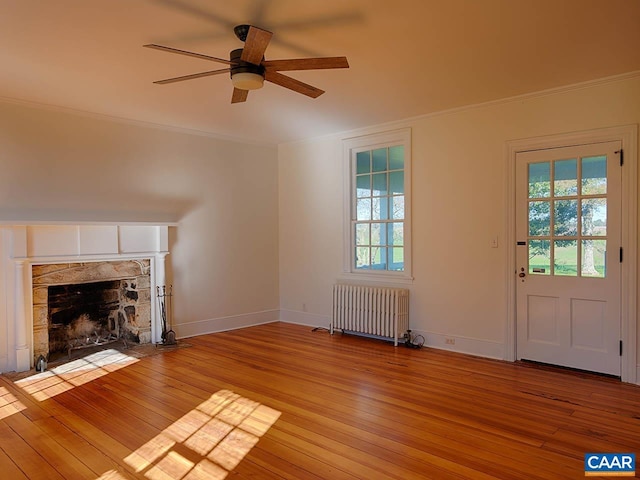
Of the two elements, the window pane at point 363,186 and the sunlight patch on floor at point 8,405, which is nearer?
the sunlight patch on floor at point 8,405

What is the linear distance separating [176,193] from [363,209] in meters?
2.49

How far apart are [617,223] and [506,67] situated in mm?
1779

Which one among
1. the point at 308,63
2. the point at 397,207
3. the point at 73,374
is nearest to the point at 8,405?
the point at 73,374

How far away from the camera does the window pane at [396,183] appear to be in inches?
222

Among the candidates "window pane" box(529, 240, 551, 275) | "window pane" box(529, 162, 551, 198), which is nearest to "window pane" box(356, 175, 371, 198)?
"window pane" box(529, 162, 551, 198)

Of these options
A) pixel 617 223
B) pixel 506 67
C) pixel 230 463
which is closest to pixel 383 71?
pixel 506 67

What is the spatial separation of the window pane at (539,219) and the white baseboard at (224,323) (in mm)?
3977

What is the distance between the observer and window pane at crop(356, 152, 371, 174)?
235 inches

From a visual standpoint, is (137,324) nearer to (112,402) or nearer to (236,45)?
(112,402)

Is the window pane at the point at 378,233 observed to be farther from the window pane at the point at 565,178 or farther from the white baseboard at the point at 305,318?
the window pane at the point at 565,178

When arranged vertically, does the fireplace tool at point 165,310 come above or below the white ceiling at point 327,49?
below

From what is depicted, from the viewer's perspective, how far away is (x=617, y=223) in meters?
4.09

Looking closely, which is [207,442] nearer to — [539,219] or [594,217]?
[539,219]

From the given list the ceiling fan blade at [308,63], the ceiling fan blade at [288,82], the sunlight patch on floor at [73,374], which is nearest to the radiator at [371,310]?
the sunlight patch on floor at [73,374]
